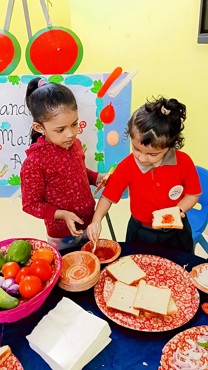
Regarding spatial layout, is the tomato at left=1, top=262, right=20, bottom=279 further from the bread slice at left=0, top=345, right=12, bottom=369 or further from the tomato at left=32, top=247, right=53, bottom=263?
the bread slice at left=0, top=345, right=12, bottom=369

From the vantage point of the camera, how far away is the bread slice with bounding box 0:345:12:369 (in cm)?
93

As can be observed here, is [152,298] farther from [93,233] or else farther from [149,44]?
[149,44]

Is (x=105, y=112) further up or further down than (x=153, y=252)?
further up

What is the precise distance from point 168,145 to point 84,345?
673 mm

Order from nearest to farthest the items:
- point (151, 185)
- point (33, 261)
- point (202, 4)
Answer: point (33, 261) → point (151, 185) → point (202, 4)

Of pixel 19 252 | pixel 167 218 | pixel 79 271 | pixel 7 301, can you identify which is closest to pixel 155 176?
pixel 167 218

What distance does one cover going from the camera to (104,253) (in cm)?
130

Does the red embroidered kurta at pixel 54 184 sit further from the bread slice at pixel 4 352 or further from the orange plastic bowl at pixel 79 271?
the bread slice at pixel 4 352

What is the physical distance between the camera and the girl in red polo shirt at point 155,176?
1.21 metres

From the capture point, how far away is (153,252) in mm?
1304

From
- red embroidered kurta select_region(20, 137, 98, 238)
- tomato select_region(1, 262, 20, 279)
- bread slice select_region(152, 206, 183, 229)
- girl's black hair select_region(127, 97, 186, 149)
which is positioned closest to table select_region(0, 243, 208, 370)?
tomato select_region(1, 262, 20, 279)

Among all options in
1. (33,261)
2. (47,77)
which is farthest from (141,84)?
(33,261)

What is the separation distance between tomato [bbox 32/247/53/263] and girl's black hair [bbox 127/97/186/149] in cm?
46

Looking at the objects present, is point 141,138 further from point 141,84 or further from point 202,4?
point 141,84
